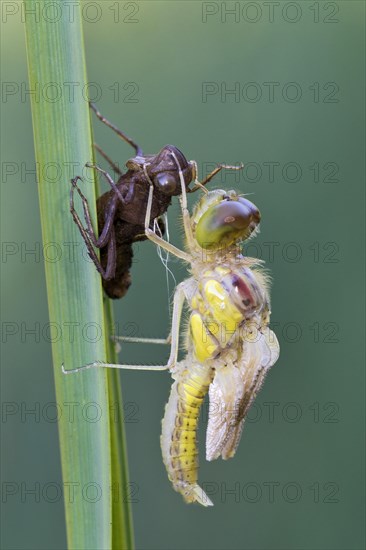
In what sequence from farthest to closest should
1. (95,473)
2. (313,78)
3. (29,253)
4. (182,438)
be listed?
(313,78) → (29,253) → (182,438) → (95,473)

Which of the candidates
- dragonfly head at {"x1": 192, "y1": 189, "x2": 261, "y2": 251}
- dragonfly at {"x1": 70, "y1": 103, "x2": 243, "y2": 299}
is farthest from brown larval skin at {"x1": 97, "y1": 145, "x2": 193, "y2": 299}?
dragonfly head at {"x1": 192, "y1": 189, "x2": 261, "y2": 251}

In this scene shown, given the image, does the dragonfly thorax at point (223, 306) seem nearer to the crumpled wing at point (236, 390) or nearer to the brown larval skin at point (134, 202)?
the crumpled wing at point (236, 390)

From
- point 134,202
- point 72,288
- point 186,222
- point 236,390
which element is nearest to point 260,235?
point 186,222

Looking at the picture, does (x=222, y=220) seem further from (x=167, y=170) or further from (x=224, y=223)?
(x=167, y=170)

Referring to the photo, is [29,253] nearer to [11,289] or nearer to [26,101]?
[11,289]

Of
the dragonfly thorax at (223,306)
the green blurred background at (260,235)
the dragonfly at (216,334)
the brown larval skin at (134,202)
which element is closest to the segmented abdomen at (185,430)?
the dragonfly at (216,334)

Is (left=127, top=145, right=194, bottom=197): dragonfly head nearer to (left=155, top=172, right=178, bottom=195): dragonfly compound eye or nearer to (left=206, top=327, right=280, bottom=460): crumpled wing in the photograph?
(left=155, top=172, right=178, bottom=195): dragonfly compound eye

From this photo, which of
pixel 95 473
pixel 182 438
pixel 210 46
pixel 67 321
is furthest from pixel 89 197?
pixel 210 46
